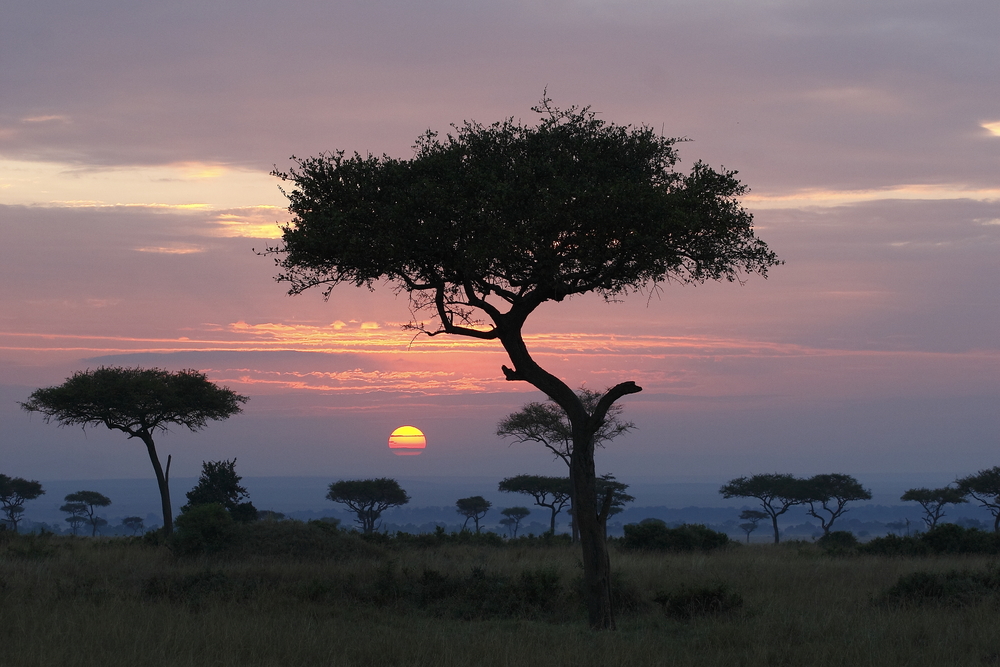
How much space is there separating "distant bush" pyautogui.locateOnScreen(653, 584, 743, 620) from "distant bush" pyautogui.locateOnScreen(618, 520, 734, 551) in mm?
15785

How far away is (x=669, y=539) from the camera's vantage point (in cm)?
3500

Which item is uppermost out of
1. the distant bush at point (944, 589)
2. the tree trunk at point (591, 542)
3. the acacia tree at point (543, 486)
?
the tree trunk at point (591, 542)

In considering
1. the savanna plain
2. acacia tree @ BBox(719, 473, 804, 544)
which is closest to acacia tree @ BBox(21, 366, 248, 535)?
the savanna plain

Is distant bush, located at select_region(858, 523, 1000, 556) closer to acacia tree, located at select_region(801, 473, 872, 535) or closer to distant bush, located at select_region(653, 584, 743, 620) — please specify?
distant bush, located at select_region(653, 584, 743, 620)

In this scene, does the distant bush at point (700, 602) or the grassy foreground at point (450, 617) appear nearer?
the grassy foreground at point (450, 617)

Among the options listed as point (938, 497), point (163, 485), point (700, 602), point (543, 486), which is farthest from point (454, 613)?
point (938, 497)

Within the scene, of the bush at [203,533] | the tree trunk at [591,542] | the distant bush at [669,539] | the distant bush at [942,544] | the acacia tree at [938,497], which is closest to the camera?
the tree trunk at [591,542]

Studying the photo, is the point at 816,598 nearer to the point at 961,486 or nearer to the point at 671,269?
the point at 671,269

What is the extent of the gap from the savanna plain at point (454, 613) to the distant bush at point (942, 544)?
390 centimetres

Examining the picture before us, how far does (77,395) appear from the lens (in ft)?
136

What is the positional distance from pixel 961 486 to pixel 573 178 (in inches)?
2689

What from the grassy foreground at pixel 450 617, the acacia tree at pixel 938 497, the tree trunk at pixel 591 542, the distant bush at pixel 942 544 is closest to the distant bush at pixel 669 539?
the distant bush at pixel 942 544

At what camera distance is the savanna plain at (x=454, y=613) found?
1358cm

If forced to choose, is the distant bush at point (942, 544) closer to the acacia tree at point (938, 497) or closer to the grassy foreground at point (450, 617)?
the grassy foreground at point (450, 617)
